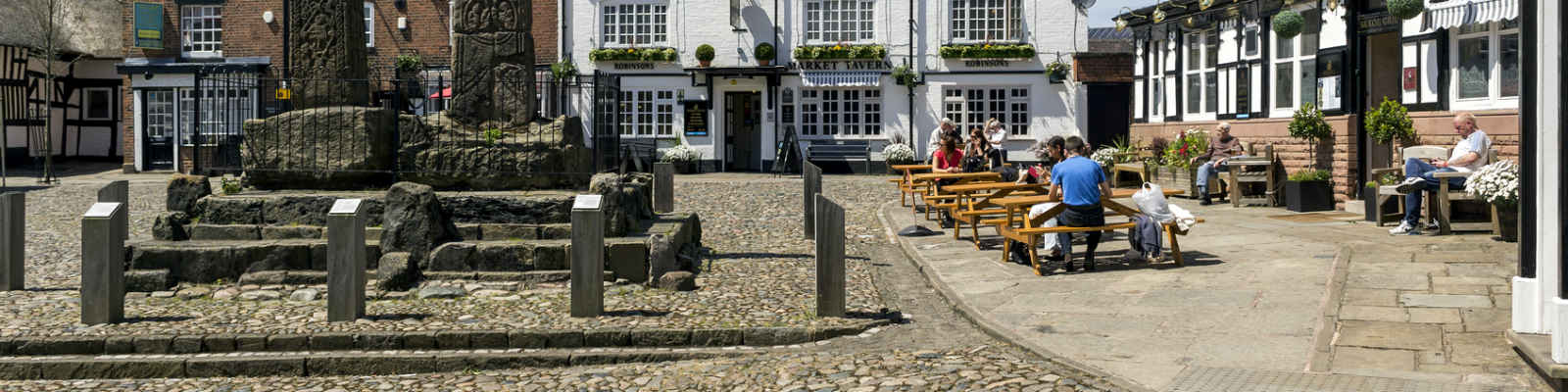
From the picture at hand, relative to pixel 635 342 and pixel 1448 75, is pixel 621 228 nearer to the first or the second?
pixel 635 342

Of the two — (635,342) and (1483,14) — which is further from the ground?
(1483,14)

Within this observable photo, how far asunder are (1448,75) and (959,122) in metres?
16.8

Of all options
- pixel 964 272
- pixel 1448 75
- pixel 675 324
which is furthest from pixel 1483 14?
pixel 675 324

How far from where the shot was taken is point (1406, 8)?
15.2 m

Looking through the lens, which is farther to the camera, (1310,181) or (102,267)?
(1310,181)

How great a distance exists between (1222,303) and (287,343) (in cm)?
575

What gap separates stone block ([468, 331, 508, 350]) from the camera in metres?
7.68

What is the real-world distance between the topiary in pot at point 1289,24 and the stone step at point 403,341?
1224cm

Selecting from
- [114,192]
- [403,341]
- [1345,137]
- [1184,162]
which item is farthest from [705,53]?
[403,341]

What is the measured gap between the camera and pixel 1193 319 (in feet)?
26.3

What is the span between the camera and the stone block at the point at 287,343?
25.0 ft

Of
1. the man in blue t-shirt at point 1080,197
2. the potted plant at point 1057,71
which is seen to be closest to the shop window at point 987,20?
the potted plant at point 1057,71

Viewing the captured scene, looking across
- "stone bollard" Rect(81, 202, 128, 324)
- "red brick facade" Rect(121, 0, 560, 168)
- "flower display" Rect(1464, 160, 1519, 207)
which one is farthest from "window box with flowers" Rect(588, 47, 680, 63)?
"stone bollard" Rect(81, 202, 128, 324)

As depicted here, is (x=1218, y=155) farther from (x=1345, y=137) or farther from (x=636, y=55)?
(x=636, y=55)
